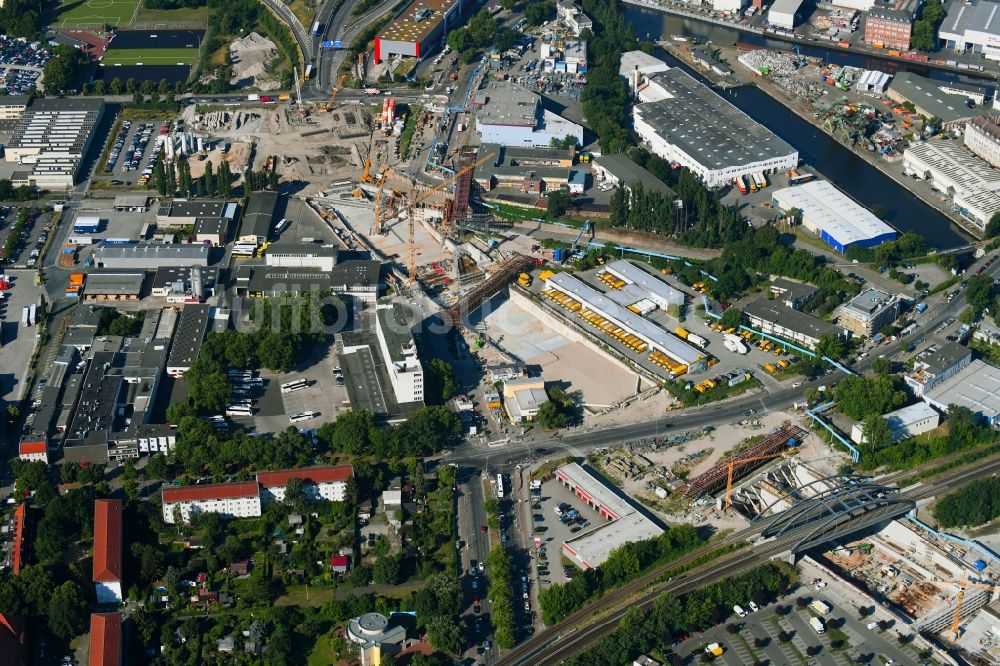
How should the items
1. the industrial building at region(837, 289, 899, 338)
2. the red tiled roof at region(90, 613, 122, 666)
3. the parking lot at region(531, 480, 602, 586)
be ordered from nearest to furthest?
the red tiled roof at region(90, 613, 122, 666) → the parking lot at region(531, 480, 602, 586) → the industrial building at region(837, 289, 899, 338)

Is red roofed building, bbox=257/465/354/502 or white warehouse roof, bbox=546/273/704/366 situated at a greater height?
white warehouse roof, bbox=546/273/704/366

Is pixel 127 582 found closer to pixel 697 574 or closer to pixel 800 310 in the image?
pixel 697 574

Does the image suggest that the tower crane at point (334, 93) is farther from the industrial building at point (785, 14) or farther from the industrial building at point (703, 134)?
the industrial building at point (785, 14)

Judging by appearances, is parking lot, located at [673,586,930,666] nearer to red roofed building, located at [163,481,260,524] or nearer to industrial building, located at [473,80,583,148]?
red roofed building, located at [163,481,260,524]

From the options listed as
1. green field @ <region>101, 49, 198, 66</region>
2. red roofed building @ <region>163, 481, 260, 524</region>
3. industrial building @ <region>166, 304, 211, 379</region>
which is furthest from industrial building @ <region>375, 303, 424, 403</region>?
green field @ <region>101, 49, 198, 66</region>

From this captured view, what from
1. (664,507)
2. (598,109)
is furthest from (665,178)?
(664,507)

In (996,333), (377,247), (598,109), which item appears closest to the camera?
(996,333)
